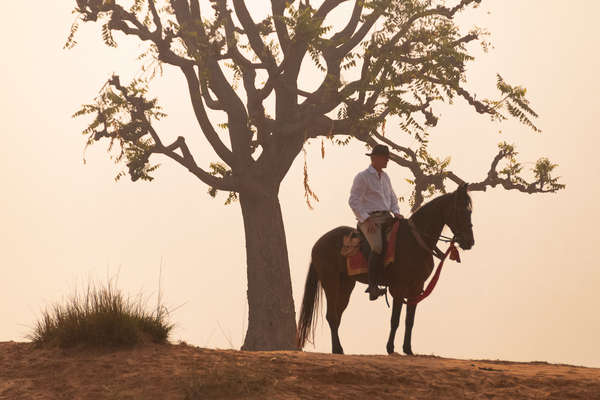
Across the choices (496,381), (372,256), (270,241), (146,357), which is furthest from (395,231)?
(270,241)

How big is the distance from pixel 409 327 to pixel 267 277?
6.32m

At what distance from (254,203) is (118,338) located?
8201 mm

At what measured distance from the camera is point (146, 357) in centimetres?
981

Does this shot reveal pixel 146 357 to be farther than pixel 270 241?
No

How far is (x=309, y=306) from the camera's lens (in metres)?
13.4

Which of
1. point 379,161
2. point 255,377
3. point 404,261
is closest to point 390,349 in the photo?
point 404,261

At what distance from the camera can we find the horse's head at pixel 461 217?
11.3 m

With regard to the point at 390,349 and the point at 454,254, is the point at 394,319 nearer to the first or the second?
the point at 390,349

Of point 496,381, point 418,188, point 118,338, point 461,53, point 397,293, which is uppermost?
point 461,53

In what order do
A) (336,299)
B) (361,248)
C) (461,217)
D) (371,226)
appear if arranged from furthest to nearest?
(336,299)
(361,248)
(371,226)
(461,217)

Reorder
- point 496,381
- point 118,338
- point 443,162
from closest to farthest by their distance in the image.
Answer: point 496,381 < point 118,338 < point 443,162

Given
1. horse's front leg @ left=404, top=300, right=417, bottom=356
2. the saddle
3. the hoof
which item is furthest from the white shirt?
the hoof

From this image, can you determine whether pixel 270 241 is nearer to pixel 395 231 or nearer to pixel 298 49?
pixel 298 49

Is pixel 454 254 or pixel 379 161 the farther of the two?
pixel 379 161
